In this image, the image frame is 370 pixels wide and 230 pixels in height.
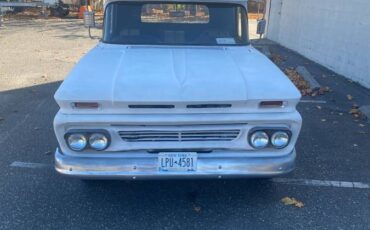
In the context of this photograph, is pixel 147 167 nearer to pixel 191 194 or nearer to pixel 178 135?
pixel 178 135

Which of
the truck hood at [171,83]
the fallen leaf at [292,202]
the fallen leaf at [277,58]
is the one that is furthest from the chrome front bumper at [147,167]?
the fallen leaf at [277,58]

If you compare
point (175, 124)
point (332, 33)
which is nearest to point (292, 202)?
point (175, 124)

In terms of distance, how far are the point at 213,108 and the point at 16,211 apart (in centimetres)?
212

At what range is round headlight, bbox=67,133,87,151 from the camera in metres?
3.10

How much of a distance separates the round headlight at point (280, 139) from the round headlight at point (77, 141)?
5.17 feet

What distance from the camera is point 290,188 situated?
407 centimetres

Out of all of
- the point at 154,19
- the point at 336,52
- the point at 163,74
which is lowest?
the point at 336,52

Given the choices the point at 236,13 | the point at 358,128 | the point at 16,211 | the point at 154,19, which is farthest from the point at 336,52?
the point at 16,211

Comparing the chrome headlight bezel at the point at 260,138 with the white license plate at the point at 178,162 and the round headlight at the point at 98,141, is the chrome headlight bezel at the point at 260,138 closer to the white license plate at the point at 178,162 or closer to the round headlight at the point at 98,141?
the white license plate at the point at 178,162

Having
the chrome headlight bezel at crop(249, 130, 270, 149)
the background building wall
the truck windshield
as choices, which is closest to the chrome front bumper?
the chrome headlight bezel at crop(249, 130, 270, 149)

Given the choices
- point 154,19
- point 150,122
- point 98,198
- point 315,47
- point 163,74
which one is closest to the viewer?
point 150,122

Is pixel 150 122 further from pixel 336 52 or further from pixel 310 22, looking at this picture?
pixel 310 22

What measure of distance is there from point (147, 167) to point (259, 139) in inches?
38.0

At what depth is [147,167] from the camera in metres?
3.12
